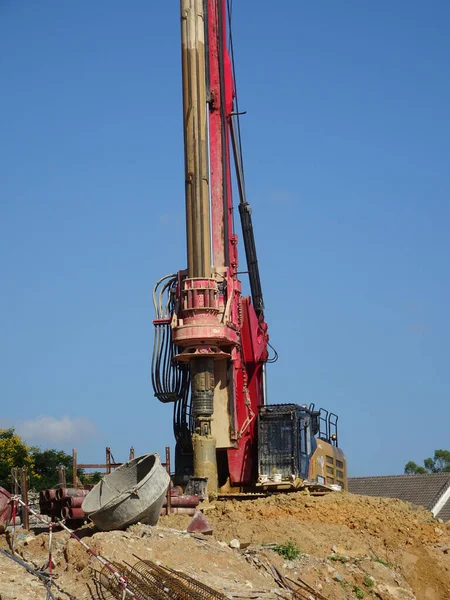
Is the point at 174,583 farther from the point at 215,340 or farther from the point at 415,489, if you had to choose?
the point at 415,489

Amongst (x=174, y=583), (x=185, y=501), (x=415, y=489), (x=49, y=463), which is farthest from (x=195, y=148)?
(x=415, y=489)

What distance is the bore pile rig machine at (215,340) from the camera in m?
26.0

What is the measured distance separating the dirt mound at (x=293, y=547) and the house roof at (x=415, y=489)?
15529 millimetres

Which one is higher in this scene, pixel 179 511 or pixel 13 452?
pixel 13 452

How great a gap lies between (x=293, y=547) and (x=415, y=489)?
78.4ft

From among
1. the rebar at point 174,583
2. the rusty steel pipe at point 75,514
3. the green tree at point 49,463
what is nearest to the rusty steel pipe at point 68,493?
the rusty steel pipe at point 75,514

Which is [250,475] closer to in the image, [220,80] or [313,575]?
[313,575]

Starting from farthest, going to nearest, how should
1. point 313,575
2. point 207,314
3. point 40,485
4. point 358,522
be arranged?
1. point 40,485
2. point 207,314
3. point 358,522
4. point 313,575

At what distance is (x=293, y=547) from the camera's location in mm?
20656

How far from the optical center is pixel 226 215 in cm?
2758

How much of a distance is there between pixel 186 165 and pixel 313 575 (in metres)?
11.4

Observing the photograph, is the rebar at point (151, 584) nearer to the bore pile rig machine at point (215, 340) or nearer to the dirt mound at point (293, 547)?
the dirt mound at point (293, 547)

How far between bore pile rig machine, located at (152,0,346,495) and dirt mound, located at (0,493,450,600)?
6.72 ft

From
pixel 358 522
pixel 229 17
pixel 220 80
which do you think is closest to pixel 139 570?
pixel 358 522
